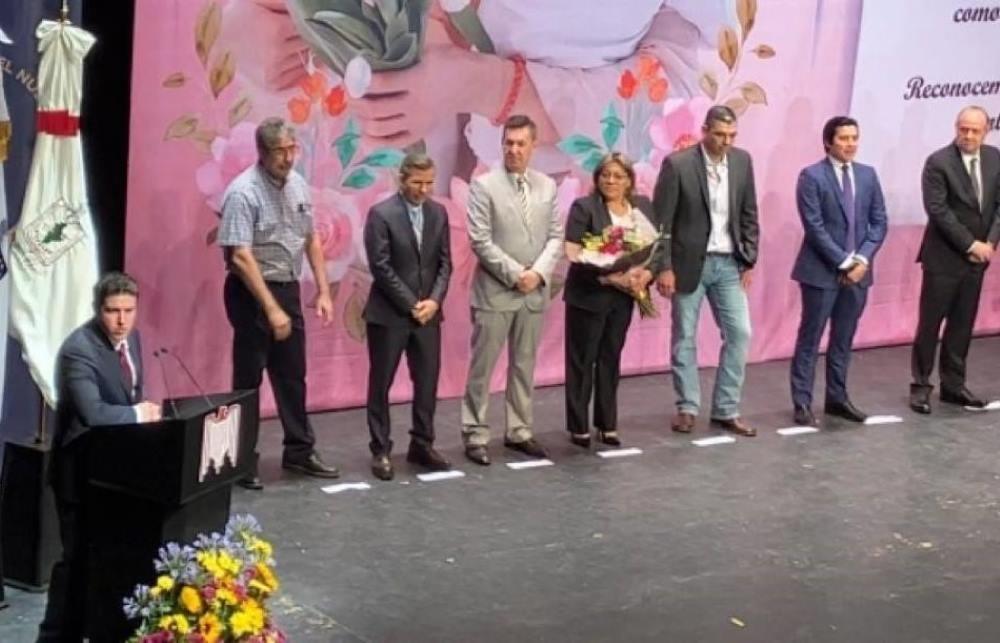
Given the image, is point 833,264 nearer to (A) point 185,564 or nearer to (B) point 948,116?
(B) point 948,116

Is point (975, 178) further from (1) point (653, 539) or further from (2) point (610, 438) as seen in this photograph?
(1) point (653, 539)

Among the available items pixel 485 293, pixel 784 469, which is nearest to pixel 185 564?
pixel 485 293

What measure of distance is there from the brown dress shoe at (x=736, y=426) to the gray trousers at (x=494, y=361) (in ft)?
3.80

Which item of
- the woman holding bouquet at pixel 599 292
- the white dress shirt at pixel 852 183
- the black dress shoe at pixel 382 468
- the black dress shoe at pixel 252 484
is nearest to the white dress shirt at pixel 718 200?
the woman holding bouquet at pixel 599 292

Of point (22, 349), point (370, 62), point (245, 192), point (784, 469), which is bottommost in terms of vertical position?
point (784, 469)

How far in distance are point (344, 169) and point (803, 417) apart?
8.64ft

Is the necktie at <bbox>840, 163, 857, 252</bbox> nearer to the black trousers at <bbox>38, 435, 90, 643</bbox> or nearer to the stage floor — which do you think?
the stage floor

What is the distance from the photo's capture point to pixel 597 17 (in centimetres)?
945

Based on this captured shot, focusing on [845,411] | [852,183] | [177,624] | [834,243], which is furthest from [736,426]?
[177,624]

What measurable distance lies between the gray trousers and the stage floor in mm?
201

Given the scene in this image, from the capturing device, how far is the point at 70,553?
525 centimetres

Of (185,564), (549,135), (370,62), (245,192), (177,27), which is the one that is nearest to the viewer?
(185,564)

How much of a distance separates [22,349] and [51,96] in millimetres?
970

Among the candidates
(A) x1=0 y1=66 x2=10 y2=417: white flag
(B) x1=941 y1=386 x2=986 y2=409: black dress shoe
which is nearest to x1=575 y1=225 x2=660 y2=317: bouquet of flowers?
(B) x1=941 y1=386 x2=986 y2=409: black dress shoe
